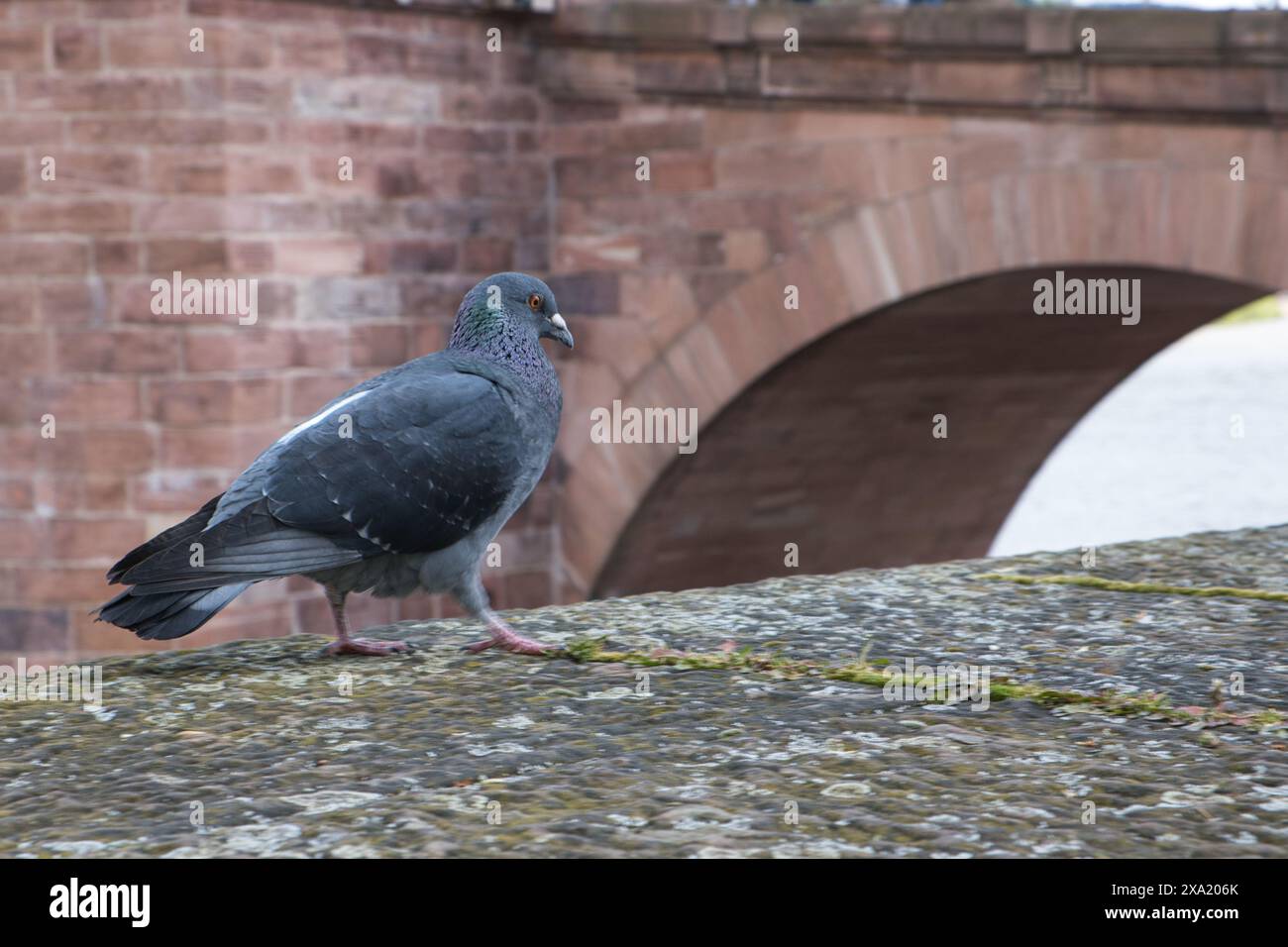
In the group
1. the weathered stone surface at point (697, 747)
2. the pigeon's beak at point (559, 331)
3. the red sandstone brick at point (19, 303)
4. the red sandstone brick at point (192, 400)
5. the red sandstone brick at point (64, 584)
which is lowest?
the red sandstone brick at point (64, 584)

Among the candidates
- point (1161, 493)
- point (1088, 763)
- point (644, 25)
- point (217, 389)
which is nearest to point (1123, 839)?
point (1088, 763)

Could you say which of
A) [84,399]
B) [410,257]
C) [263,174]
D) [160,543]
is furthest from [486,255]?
[160,543]

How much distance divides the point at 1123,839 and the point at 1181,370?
1097 inches

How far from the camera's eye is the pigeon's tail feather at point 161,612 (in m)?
2.71

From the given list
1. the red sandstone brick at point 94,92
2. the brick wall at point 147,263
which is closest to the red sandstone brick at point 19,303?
the brick wall at point 147,263

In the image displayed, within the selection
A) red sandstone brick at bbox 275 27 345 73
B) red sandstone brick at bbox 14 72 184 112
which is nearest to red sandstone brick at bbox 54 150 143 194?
red sandstone brick at bbox 14 72 184 112

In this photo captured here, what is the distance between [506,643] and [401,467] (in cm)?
49

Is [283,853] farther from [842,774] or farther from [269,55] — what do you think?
[269,55]

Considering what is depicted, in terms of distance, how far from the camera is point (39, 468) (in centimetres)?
886

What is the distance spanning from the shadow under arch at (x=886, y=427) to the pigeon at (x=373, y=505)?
578 centimetres

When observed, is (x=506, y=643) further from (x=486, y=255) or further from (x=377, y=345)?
(x=486, y=255)

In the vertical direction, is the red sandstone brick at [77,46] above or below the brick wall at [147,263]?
above

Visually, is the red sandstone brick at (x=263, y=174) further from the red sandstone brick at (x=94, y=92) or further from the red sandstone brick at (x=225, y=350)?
the red sandstone brick at (x=225, y=350)

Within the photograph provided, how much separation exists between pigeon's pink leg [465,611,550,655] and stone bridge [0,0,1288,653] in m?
5.46
